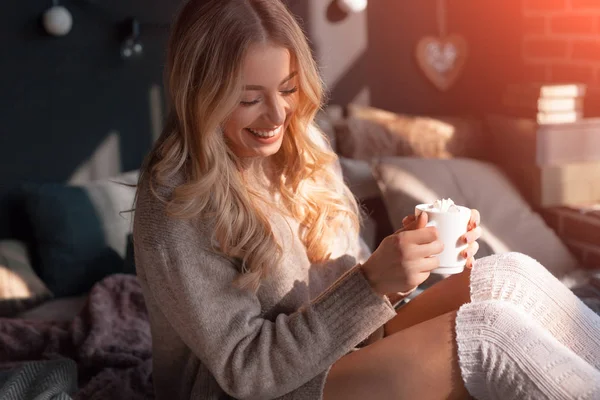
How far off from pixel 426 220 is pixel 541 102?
1.62m

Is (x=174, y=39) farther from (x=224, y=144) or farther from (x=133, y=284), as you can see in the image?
(x=133, y=284)

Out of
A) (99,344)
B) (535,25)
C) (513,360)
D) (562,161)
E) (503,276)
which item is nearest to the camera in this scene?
(513,360)

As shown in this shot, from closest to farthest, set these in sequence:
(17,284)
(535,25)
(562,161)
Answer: (17,284) → (562,161) → (535,25)

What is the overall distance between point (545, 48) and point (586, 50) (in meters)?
0.20

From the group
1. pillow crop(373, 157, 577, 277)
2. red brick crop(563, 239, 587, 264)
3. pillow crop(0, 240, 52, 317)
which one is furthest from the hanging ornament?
pillow crop(0, 240, 52, 317)

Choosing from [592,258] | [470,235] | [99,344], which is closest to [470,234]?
[470,235]

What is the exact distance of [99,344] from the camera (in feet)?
6.76

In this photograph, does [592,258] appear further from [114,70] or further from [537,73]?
[114,70]

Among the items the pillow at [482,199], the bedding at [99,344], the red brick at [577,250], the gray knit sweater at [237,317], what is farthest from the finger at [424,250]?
the red brick at [577,250]

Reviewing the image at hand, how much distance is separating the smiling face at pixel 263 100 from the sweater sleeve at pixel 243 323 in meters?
0.20

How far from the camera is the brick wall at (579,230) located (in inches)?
104

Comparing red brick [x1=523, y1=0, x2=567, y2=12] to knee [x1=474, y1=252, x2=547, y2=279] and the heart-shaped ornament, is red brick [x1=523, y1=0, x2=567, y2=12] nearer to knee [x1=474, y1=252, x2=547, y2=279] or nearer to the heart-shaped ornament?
the heart-shaped ornament

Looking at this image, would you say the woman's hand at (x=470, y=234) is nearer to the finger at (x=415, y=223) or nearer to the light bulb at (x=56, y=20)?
the finger at (x=415, y=223)

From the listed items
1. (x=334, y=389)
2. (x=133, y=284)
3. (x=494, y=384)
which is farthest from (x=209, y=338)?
(x=133, y=284)
